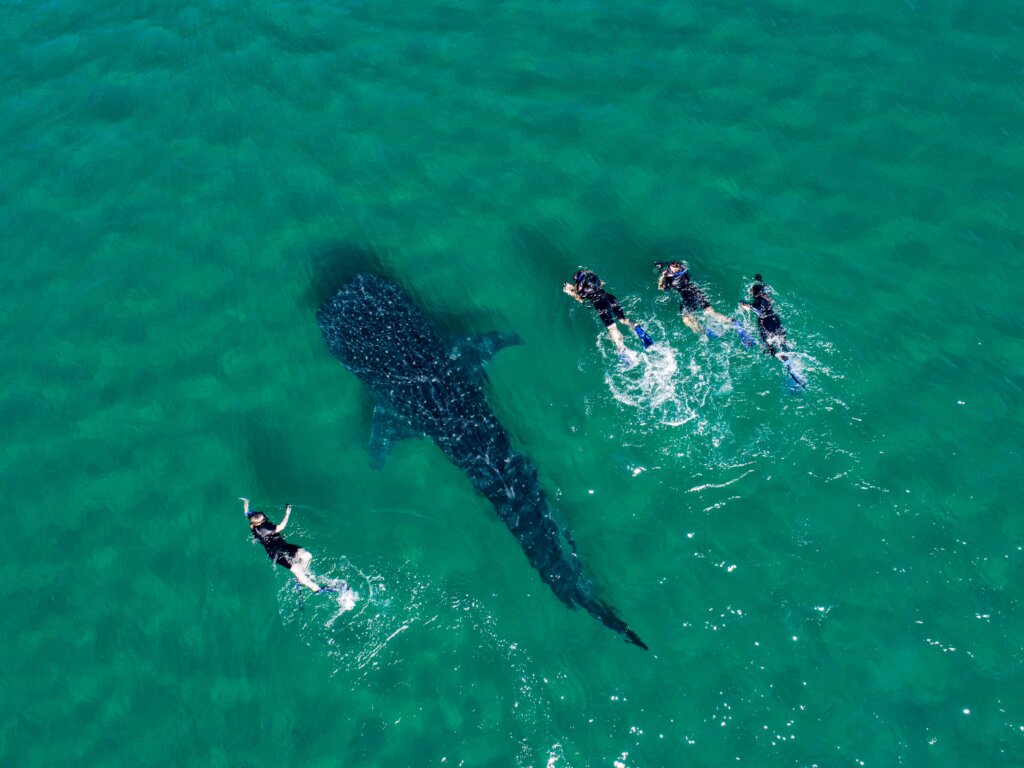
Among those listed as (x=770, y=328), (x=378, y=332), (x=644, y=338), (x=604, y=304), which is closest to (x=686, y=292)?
(x=644, y=338)

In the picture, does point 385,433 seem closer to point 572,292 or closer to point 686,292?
point 572,292

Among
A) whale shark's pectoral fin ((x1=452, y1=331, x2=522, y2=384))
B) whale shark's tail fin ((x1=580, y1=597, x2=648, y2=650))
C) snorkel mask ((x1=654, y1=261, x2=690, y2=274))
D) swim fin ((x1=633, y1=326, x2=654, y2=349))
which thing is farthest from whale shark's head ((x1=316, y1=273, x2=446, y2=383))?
whale shark's tail fin ((x1=580, y1=597, x2=648, y2=650))

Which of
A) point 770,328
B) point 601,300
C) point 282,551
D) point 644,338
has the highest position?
point 601,300

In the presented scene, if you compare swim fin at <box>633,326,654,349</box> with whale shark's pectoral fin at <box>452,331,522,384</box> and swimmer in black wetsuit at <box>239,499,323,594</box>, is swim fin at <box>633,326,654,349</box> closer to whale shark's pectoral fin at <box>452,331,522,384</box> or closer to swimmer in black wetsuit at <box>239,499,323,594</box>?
whale shark's pectoral fin at <box>452,331,522,384</box>

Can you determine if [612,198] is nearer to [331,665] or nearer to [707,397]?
[707,397]

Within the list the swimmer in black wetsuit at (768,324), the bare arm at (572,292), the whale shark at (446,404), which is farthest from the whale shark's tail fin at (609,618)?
the bare arm at (572,292)
